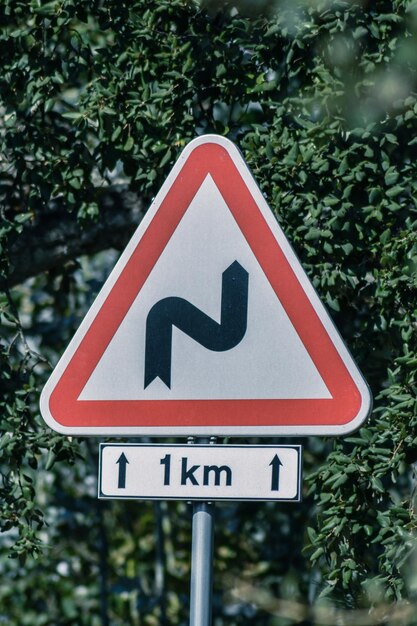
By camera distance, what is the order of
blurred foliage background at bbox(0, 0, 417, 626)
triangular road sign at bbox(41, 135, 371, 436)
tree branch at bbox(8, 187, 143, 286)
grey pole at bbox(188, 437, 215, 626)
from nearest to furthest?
1. grey pole at bbox(188, 437, 215, 626)
2. triangular road sign at bbox(41, 135, 371, 436)
3. blurred foliage background at bbox(0, 0, 417, 626)
4. tree branch at bbox(8, 187, 143, 286)

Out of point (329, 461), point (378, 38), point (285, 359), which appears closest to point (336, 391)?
point (285, 359)

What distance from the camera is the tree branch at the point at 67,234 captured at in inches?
137

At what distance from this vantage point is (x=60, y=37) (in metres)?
3.17

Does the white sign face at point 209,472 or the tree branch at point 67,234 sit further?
the tree branch at point 67,234

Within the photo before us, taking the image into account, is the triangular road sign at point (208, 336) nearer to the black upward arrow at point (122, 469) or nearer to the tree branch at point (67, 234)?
the black upward arrow at point (122, 469)

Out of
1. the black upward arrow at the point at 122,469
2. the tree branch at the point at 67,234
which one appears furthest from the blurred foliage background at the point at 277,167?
the black upward arrow at the point at 122,469

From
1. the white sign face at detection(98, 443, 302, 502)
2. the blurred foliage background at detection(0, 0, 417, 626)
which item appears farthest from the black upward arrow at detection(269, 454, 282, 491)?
the blurred foliage background at detection(0, 0, 417, 626)

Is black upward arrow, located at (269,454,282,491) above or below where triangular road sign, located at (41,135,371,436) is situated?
below

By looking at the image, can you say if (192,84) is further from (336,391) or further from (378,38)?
(336,391)

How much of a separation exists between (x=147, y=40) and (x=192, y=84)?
0.64ft

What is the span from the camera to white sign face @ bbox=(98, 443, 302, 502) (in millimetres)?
1784

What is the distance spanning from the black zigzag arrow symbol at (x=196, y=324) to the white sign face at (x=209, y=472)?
13 centimetres

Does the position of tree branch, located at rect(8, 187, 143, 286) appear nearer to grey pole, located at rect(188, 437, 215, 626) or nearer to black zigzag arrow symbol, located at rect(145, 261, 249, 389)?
black zigzag arrow symbol, located at rect(145, 261, 249, 389)

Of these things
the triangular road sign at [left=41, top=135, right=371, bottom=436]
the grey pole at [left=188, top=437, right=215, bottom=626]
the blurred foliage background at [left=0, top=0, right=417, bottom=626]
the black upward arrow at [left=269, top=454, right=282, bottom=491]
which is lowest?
the grey pole at [left=188, top=437, right=215, bottom=626]
